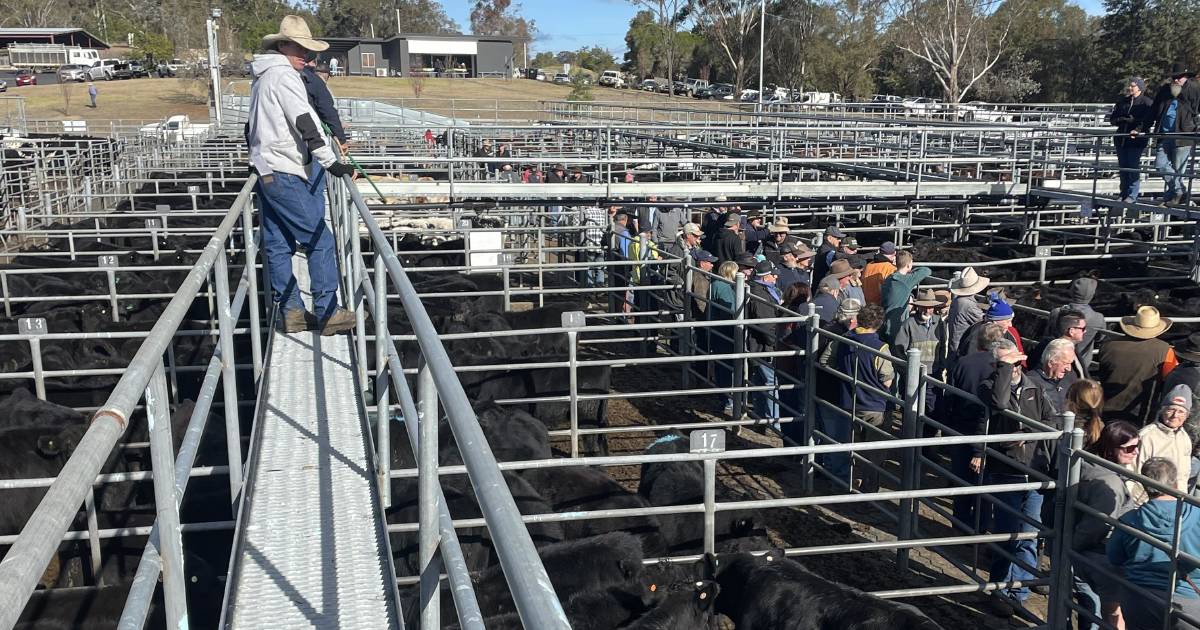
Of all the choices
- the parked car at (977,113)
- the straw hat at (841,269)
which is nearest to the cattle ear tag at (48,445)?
the straw hat at (841,269)

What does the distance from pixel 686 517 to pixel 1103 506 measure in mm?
2357

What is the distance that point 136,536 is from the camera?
218 inches

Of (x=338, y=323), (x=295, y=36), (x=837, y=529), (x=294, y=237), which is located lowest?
(x=837, y=529)

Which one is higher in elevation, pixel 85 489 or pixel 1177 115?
pixel 1177 115

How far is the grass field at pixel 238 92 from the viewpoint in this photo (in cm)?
Answer: 5581

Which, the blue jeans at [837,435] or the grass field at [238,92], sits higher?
the grass field at [238,92]

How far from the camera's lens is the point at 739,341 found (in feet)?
30.6

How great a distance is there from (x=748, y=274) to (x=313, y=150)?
5.62m

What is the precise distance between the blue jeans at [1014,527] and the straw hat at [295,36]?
4.80 meters

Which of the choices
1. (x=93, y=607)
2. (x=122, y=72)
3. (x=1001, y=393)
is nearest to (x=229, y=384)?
(x=93, y=607)

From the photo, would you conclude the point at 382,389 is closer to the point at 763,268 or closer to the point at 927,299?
the point at 927,299

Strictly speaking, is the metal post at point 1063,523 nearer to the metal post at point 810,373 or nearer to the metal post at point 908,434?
the metal post at point 908,434

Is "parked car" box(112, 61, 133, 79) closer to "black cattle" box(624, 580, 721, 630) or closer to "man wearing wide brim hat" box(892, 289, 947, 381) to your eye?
"man wearing wide brim hat" box(892, 289, 947, 381)

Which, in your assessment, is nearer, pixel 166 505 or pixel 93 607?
pixel 166 505
